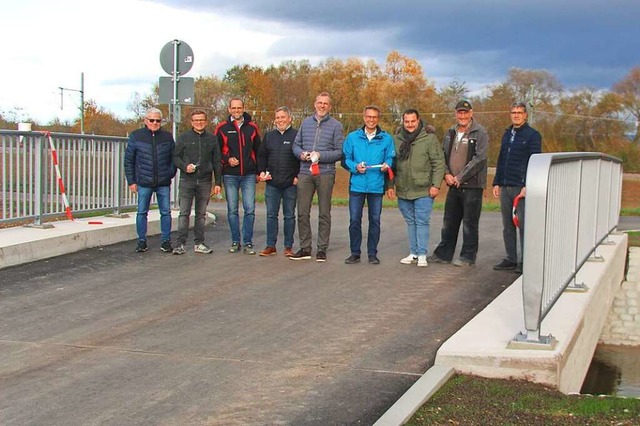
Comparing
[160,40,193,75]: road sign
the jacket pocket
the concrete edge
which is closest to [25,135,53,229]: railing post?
[160,40,193,75]: road sign

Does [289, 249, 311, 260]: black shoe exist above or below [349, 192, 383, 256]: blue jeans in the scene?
below

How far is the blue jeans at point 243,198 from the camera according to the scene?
1066 centimetres

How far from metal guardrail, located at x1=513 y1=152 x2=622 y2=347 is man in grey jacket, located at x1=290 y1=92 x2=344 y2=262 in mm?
3286

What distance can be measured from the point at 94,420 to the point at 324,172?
6.08m

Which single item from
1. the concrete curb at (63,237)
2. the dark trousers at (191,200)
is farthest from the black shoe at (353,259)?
the concrete curb at (63,237)

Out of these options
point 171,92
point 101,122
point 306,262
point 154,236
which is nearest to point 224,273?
point 306,262

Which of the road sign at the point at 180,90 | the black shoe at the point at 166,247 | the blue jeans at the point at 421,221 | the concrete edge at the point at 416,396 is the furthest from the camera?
the road sign at the point at 180,90

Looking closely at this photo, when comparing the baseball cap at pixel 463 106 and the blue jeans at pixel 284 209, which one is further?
the blue jeans at pixel 284 209

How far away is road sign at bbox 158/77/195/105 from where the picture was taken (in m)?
13.7

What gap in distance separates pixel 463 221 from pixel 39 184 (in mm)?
5840

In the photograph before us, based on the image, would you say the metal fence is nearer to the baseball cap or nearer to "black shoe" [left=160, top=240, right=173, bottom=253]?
"black shoe" [left=160, top=240, right=173, bottom=253]

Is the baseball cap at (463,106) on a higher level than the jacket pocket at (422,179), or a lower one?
higher

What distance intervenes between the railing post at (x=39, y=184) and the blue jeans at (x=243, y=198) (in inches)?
101

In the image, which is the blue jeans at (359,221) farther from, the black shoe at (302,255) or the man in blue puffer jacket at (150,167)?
the man in blue puffer jacket at (150,167)
